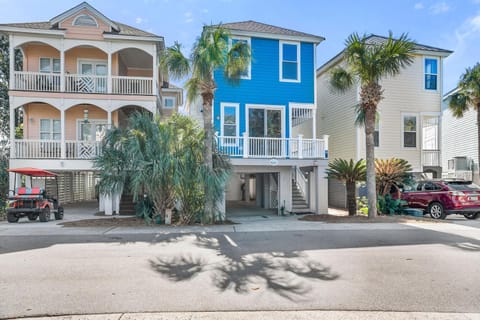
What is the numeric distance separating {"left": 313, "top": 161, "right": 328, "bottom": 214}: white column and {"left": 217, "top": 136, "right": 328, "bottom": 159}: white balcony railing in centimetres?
60

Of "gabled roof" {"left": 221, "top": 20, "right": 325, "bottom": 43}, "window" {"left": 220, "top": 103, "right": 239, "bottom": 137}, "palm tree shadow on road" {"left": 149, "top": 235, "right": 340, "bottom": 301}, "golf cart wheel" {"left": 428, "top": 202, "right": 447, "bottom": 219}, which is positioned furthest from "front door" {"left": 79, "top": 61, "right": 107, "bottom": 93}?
"golf cart wheel" {"left": 428, "top": 202, "right": 447, "bottom": 219}

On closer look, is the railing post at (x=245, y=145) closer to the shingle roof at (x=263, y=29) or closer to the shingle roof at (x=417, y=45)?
the shingle roof at (x=263, y=29)

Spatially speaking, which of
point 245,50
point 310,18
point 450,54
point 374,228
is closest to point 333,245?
point 374,228

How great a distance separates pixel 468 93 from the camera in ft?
57.9

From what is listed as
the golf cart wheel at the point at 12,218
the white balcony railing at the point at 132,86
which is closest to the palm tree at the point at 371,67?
the white balcony railing at the point at 132,86

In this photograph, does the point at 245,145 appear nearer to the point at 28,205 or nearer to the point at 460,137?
the point at 28,205

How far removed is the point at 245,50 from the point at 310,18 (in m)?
5.50

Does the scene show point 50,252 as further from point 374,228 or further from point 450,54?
point 450,54

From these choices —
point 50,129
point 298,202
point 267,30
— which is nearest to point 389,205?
point 298,202

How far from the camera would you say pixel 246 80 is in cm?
1598

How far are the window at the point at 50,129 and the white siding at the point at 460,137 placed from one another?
24.3m

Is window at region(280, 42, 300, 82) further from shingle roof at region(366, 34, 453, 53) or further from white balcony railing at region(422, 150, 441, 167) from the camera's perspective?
white balcony railing at region(422, 150, 441, 167)

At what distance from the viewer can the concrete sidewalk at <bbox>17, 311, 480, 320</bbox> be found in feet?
13.0

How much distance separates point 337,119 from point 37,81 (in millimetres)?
16993
